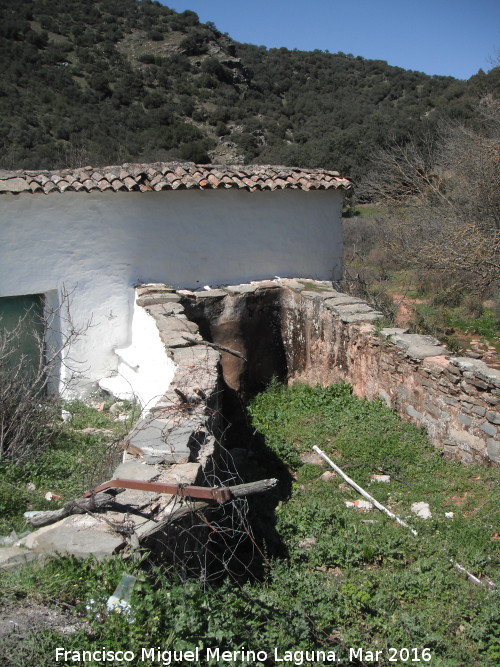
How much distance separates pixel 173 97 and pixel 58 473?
82.2 feet

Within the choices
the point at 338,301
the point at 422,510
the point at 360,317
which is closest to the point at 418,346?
the point at 360,317

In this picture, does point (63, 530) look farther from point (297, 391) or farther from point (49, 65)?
point (49, 65)

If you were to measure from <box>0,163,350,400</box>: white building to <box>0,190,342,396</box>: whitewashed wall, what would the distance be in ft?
0.05

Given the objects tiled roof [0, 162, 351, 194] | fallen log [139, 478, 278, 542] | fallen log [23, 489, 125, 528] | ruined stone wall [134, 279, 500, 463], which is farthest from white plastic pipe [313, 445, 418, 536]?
tiled roof [0, 162, 351, 194]

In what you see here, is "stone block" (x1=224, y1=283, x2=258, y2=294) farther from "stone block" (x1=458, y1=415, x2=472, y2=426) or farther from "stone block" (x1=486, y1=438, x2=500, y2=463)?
"stone block" (x1=486, y1=438, x2=500, y2=463)

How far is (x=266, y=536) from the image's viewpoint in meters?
4.55

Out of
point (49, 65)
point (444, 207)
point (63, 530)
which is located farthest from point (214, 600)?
point (49, 65)

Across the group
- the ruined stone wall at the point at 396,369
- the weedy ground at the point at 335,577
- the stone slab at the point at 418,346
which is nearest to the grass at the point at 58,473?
the weedy ground at the point at 335,577

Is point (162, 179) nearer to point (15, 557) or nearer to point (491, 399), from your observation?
point (491, 399)

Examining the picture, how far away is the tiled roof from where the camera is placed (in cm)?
745

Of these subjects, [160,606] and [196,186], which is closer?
[160,606]

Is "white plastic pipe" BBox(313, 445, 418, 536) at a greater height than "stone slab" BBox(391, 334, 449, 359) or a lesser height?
lesser

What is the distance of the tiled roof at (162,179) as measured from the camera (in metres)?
7.45

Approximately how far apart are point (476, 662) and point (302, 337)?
5597 mm
